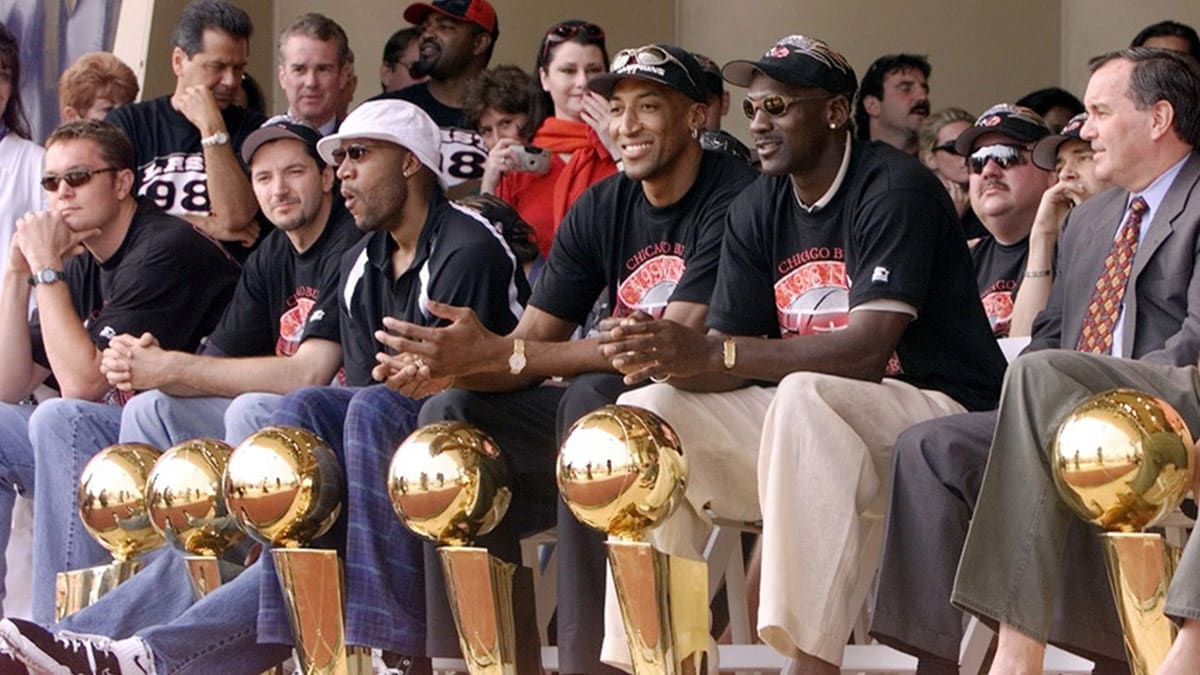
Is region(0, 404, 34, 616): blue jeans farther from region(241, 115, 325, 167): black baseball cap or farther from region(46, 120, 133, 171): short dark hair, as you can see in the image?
region(241, 115, 325, 167): black baseball cap

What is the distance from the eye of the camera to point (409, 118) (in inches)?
227

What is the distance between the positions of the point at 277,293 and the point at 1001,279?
2003 mm

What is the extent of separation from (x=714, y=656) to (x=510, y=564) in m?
0.65

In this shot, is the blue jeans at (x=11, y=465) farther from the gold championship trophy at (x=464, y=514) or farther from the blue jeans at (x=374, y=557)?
the gold championship trophy at (x=464, y=514)

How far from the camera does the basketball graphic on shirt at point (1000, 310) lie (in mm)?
5899

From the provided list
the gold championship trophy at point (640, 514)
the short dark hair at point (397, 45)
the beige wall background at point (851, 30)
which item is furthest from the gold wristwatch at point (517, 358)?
the beige wall background at point (851, 30)

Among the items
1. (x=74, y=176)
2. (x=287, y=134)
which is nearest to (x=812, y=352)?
(x=287, y=134)

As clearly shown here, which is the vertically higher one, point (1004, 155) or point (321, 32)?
point (321, 32)

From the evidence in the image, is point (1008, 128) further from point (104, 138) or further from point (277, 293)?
point (104, 138)

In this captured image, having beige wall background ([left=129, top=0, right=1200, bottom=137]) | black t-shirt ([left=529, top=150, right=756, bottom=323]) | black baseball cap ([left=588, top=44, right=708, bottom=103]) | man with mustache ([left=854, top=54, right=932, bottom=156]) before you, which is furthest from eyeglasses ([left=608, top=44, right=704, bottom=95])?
beige wall background ([left=129, top=0, right=1200, bottom=137])

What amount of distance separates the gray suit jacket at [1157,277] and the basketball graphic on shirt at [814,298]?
49 centimetres

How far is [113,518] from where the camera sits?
508 centimetres

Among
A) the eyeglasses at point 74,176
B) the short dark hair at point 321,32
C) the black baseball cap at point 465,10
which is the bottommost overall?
the eyeglasses at point 74,176

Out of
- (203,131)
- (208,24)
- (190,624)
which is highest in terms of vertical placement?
(208,24)
